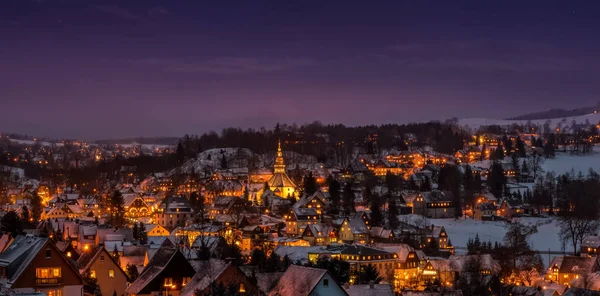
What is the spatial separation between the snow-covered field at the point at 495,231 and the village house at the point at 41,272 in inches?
2214

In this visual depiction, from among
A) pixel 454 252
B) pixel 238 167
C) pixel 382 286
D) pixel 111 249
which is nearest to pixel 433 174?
pixel 238 167

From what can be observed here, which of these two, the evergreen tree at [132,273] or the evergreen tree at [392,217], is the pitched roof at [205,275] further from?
the evergreen tree at [392,217]

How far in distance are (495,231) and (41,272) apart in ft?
213

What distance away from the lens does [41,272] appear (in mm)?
24219

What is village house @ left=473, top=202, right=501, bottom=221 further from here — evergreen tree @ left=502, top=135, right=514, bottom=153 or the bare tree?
evergreen tree @ left=502, top=135, right=514, bottom=153

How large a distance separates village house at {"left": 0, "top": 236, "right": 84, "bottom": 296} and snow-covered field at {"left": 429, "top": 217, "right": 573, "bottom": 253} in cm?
5623

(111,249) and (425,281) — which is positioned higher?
(111,249)

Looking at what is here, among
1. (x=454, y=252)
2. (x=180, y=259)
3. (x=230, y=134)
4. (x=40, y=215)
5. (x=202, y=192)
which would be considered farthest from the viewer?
(x=230, y=134)

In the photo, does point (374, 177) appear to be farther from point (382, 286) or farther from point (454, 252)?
point (382, 286)

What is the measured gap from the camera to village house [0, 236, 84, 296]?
2401 centimetres

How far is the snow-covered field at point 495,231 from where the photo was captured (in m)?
77.1

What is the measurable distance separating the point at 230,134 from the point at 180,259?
13510 cm

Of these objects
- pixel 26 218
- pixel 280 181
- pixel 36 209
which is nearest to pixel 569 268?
pixel 26 218

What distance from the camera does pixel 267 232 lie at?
7562 centimetres
